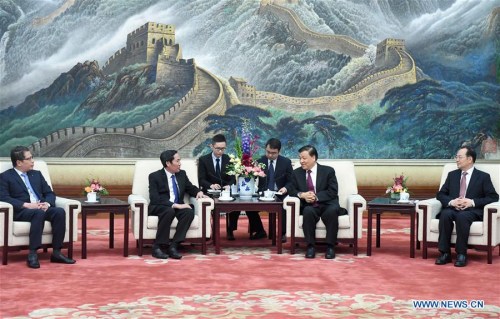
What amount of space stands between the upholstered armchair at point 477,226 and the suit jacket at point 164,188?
97.5 inches

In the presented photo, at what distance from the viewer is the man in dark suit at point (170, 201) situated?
8.34 metres

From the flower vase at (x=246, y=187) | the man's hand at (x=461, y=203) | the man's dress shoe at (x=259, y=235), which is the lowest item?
the man's dress shoe at (x=259, y=235)

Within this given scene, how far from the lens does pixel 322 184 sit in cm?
879

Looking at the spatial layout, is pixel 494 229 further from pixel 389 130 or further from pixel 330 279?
pixel 389 130

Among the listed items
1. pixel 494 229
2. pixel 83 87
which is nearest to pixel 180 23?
pixel 83 87

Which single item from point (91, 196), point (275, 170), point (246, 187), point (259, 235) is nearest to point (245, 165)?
point (246, 187)

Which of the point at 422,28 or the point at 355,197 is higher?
the point at 422,28

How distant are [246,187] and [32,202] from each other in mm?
2300

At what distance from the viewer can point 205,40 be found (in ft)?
42.0

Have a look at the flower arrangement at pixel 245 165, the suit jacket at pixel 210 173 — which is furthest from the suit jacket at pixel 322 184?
the suit jacket at pixel 210 173

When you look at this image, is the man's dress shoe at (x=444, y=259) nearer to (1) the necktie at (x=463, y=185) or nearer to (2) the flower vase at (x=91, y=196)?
(1) the necktie at (x=463, y=185)

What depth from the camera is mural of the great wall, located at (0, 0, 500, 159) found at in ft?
41.2

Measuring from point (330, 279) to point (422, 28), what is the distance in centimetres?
701

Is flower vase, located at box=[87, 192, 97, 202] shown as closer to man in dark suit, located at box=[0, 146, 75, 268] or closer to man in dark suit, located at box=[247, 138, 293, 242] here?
man in dark suit, located at box=[0, 146, 75, 268]
